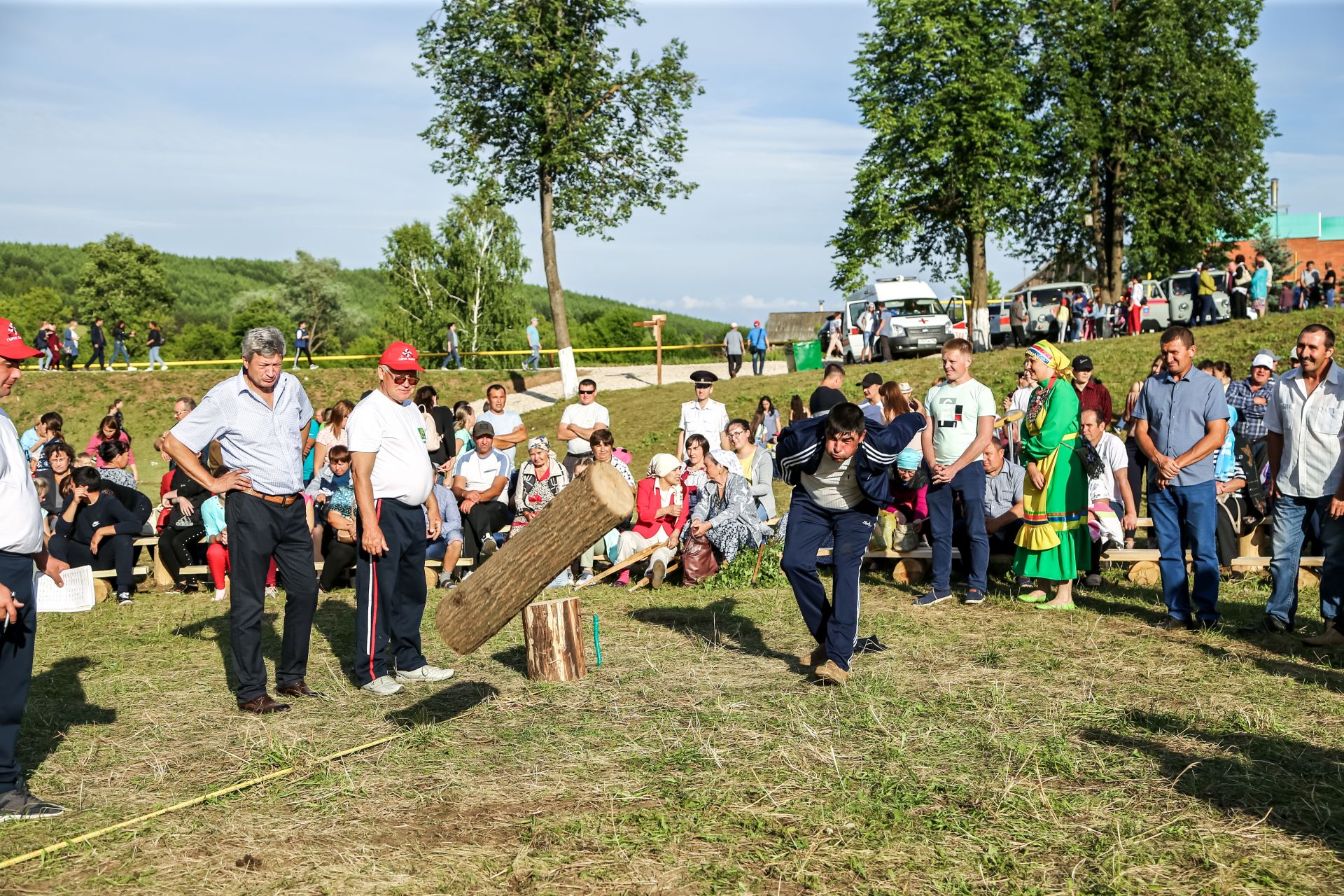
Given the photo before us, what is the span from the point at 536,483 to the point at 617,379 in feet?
68.9

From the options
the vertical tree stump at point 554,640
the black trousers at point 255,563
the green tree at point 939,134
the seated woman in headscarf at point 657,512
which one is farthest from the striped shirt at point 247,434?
the green tree at point 939,134

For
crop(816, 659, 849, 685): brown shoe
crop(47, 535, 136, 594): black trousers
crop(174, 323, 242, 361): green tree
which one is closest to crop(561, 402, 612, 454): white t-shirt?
crop(47, 535, 136, 594): black trousers

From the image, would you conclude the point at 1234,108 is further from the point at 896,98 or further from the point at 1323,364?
the point at 1323,364

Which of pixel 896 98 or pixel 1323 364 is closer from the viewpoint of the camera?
pixel 1323 364

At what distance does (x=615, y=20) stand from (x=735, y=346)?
33.0ft

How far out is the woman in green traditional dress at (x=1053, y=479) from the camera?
8.30 meters

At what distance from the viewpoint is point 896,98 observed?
33.5m

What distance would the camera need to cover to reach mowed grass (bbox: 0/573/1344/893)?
3875mm

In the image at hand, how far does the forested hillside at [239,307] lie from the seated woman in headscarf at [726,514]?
3031 centimetres

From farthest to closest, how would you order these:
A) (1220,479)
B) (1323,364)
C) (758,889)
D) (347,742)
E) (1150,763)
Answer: (1220,479)
(1323,364)
(347,742)
(1150,763)
(758,889)

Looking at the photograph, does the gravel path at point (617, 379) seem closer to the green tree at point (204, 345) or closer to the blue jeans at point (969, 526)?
the blue jeans at point (969, 526)

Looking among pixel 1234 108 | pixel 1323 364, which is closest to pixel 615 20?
pixel 1234 108

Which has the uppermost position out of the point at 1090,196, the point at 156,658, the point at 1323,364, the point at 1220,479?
the point at 1090,196

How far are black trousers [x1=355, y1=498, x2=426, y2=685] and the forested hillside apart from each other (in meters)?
33.9
